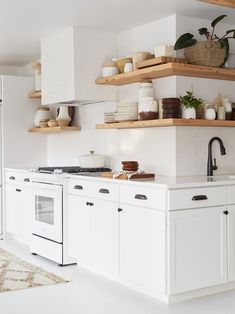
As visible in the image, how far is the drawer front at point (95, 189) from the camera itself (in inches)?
169

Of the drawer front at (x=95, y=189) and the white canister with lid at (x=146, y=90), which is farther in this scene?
the white canister with lid at (x=146, y=90)

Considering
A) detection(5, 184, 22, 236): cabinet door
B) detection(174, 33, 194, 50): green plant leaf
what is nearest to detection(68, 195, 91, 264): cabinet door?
detection(5, 184, 22, 236): cabinet door

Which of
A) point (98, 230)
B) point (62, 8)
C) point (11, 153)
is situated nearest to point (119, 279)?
point (98, 230)

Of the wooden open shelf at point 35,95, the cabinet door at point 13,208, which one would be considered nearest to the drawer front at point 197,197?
the cabinet door at point 13,208

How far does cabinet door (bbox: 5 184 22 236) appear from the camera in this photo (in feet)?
19.9

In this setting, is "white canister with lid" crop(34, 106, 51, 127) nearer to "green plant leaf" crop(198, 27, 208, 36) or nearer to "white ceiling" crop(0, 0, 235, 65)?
"white ceiling" crop(0, 0, 235, 65)

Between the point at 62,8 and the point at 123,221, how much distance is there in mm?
1901

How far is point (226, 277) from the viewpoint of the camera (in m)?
4.08

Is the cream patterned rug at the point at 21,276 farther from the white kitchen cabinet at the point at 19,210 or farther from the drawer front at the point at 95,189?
the drawer front at the point at 95,189

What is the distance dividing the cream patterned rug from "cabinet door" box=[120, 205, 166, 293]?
69 centimetres

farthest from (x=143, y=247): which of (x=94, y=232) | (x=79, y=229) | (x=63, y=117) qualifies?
(x=63, y=117)

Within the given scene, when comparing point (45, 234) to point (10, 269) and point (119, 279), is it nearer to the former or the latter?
point (10, 269)

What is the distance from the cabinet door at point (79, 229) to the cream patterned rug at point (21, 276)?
1.06ft

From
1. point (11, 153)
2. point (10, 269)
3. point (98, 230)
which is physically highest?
point (11, 153)
